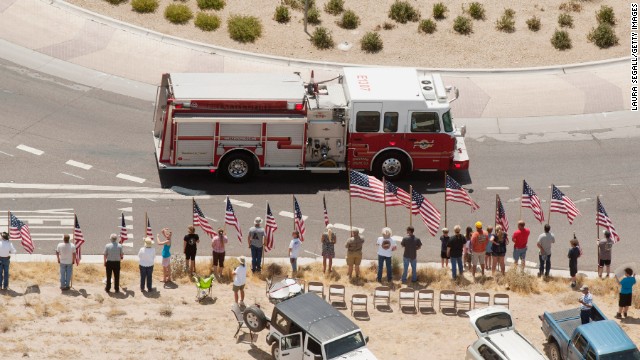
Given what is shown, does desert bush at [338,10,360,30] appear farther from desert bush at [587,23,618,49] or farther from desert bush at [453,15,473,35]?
desert bush at [587,23,618,49]

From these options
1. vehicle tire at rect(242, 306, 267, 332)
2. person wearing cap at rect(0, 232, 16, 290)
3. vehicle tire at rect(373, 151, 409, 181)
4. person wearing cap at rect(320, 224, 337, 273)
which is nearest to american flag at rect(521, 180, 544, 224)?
person wearing cap at rect(320, 224, 337, 273)

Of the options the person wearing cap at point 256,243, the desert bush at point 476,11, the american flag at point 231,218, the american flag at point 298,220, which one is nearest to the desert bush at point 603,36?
the desert bush at point 476,11

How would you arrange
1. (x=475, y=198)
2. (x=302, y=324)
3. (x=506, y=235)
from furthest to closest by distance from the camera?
(x=475, y=198) < (x=506, y=235) < (x=302, y=324)

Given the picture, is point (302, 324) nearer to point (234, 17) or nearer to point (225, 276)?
point (225, 276)

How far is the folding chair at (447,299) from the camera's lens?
34.9 metres

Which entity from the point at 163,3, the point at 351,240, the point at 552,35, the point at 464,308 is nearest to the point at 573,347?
the point at 464,308

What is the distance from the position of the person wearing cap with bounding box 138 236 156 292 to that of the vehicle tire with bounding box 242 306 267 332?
341cm

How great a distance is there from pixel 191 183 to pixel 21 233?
6.88m

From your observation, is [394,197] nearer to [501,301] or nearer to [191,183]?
[501,301]

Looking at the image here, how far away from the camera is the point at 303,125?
40594 millimetres

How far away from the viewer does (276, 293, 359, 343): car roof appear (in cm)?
3102

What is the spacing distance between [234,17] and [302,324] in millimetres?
21056

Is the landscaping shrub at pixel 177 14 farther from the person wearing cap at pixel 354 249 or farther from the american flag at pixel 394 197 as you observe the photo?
the person wearing cap at pixel 354 249

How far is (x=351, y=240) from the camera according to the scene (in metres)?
35.9
